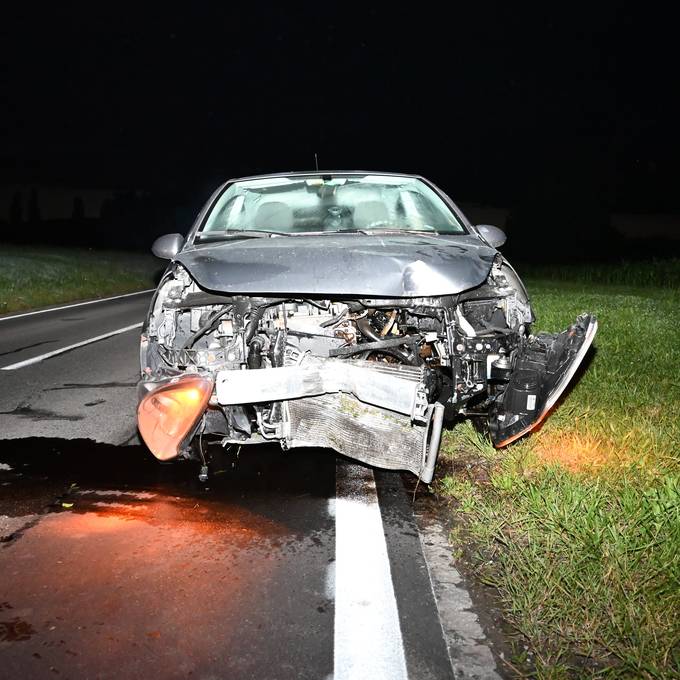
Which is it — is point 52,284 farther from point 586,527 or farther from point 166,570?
point 586,527

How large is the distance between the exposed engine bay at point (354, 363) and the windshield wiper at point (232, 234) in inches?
29.3

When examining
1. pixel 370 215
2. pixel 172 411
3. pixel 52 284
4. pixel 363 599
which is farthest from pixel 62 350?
pixel 52 284

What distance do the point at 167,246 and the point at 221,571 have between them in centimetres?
250

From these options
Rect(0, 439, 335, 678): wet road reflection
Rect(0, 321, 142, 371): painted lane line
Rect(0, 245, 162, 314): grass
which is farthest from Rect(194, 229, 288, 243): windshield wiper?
Rect(0, 245, 162, 314): grass

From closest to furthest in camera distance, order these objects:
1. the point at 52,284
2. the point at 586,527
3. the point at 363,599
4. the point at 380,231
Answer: the point at 363,599 → the point at 586,527 → the point at 380,231 → the point at 52,284

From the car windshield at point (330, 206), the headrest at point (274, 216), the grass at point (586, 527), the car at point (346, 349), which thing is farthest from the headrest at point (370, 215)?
the grass at point (586, 527)

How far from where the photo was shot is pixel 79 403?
631cm

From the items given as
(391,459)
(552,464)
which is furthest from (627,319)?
(391,459)

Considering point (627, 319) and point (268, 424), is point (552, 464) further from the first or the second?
point (627, 319)

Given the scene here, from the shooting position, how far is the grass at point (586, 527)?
2455 millimetres

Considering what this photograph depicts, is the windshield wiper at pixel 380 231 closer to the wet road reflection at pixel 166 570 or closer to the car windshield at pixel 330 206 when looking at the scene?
the car windshield at pixel 330 206

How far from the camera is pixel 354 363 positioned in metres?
3.64

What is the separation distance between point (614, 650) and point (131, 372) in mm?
6331

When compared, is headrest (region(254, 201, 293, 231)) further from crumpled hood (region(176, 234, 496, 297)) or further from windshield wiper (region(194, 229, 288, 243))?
crumpled hood (region(176, 234, 496, 297))
